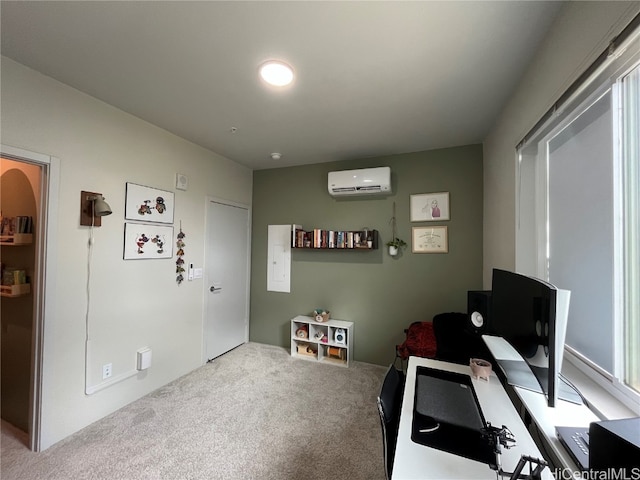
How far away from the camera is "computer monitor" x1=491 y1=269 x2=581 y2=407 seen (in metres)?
0.93

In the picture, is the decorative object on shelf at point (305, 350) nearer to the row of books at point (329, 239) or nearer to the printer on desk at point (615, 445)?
the row of books at point (329, 239)

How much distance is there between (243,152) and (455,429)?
10.3 feet

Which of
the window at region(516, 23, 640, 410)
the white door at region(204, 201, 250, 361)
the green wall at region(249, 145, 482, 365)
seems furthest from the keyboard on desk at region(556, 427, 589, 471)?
the white door at region(204, 201, 250, 361)

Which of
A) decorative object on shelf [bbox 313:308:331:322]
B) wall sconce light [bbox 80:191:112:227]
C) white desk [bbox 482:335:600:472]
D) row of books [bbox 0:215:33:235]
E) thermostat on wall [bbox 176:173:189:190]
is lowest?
decorative object on shelf [bbox 313:308:331:322]

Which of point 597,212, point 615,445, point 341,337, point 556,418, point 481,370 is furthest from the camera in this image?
point 341,337

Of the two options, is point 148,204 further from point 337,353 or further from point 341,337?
point 337,353

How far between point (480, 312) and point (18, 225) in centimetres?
329

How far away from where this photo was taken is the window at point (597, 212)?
98 cm

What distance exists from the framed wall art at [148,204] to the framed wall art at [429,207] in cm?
263

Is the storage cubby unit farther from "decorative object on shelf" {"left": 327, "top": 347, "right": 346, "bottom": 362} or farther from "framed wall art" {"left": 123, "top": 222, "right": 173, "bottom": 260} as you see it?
"framed wall art" {"left": 123, "top": 222, "right": 173, "bottom": 260}

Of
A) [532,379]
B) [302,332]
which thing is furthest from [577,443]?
[302,332]

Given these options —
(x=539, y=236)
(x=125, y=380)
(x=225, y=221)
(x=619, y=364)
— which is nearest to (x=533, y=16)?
(x=539, y=236)

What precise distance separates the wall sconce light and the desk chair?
7.20 feet

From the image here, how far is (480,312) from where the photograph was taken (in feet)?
5.70
